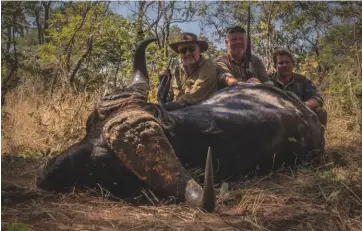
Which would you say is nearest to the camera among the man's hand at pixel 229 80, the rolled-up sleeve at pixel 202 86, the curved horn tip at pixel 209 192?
the curved horn tip at pixel 209 192

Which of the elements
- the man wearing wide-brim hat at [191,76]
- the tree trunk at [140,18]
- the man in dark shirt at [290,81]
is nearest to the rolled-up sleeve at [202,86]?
the man wearing wide-brim hat at [191,76]

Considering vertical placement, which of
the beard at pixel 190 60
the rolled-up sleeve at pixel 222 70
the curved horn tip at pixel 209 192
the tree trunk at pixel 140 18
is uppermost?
the tree trunk at pixel 140 18

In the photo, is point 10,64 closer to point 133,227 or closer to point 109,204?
point 109,204

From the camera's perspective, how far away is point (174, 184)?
261 cm

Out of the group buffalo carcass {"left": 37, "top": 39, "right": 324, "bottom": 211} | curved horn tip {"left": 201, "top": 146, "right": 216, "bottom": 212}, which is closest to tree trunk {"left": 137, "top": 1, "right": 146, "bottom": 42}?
buffalo carcass {"left": 37, "top": 39, "right": 324, "bottom": 211}

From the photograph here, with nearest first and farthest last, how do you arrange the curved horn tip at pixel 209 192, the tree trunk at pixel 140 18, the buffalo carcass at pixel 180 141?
1. the curved horn tip at pixel 209 192
2. the buffalo carcass at pixel 180 141
3. the tree trunk at pixel 140 18

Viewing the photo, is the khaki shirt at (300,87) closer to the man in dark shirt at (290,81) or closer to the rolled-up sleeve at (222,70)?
the man in dark shirt at (290,81)

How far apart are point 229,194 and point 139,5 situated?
11096 millimetres

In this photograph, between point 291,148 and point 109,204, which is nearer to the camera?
point 109,204

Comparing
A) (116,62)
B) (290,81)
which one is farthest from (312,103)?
(116,62)

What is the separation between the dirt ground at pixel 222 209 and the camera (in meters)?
2.34

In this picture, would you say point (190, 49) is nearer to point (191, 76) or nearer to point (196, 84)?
point (191, 76)

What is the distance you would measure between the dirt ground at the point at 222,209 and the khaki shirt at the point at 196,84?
1.98 meters

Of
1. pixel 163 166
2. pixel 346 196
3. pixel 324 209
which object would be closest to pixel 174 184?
pixel 163 166
